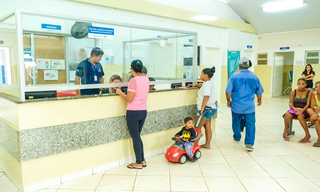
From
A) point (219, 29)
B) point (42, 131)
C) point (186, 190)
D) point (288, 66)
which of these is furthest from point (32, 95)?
point (288, 66)

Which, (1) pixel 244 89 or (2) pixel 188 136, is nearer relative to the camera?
(2) pixel 188 136

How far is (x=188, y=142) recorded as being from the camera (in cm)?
355

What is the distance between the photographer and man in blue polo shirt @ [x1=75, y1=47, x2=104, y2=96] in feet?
A: 10.1

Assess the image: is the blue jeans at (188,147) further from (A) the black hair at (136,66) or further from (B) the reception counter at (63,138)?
(A) the black hair at (136,66)

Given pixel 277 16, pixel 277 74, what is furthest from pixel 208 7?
pixel 277 74

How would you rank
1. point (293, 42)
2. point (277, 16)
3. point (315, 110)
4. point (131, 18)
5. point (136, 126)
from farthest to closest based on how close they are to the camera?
point (293, 42)
point (277, 16)
point (131, 18)
point (315, 110)
point (136, 126)

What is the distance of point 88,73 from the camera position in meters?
3.12

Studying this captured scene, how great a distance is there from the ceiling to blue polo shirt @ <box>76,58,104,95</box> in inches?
257

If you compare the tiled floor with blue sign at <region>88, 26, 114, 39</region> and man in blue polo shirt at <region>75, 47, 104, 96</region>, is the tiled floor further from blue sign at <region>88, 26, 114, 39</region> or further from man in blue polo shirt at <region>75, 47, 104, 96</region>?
blue sign at <region>88, 26, 114, 39</region>

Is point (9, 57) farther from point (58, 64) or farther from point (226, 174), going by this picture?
point (226, 174)

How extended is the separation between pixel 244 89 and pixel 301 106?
1473 millimetres

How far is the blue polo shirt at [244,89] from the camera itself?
404 centimetres

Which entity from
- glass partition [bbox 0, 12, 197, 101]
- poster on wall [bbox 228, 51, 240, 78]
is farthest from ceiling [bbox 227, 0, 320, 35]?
glass partition [bbox 0, 12, 197, 101]

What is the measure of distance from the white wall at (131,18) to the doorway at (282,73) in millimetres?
2098
